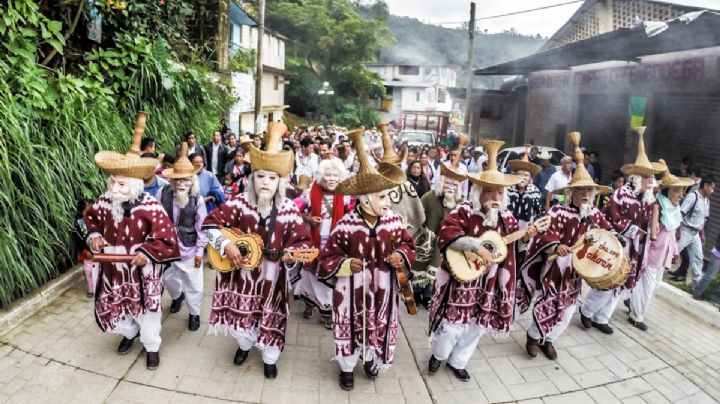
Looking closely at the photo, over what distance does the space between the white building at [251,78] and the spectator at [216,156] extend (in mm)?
5916

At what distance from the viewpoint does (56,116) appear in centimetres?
598

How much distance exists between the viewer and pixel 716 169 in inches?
387

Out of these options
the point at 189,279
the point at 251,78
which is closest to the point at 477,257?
the point at 189,279

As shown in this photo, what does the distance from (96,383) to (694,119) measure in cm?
1166

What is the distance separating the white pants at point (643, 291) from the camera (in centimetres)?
596

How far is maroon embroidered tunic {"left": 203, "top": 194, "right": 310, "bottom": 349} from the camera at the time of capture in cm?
429

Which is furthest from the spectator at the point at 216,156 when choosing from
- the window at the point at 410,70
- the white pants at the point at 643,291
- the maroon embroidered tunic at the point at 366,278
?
the window at the point at 410,70

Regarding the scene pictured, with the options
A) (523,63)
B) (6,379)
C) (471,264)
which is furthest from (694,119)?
(6,379)

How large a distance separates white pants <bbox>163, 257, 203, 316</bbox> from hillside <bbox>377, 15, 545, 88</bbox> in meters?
54.5

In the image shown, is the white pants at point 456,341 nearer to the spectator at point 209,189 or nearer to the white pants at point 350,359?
the white pants at point 350,359

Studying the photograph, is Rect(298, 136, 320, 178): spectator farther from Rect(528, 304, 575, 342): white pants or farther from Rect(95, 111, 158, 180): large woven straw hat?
Rect(528, 304, 575, 342): white pants

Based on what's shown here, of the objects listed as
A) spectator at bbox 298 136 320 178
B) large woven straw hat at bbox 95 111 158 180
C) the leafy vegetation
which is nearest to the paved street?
the leafy vegetation

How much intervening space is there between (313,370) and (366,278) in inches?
45.3

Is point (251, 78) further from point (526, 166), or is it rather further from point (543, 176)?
point (526, 166)
